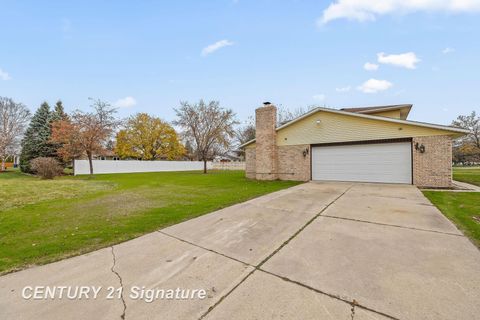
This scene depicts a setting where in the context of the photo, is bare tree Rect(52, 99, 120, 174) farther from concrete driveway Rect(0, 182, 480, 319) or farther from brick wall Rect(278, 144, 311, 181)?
concrete driveway Rect(0, 182, 480, 319)

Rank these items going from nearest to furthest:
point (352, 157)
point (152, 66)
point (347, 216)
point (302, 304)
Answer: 1. point (302, 304)
2. point (347, 216)
3. point (352, 157)
4. point (152, 66)

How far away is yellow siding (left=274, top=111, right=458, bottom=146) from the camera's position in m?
9.33

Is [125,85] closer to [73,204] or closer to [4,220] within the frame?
[73,204]

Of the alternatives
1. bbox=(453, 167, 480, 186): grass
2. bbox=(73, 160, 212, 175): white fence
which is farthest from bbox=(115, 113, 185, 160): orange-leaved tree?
bbox=(453, 167, 480, 186): grass

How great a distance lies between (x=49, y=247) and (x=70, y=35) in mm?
13142

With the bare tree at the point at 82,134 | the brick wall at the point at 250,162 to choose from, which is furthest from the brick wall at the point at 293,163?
the bare tree at the point at 82,134

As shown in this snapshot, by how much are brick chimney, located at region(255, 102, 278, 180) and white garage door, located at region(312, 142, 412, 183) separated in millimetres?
2414

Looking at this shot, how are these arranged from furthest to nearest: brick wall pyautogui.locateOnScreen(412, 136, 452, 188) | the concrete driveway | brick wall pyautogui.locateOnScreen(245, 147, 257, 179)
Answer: brick wall pyautogui.locateOnScreen(245, 147, 257, 179), brick wall pyautogui.locateOnScreen(412, 136, 452, 188), the concrete driveway

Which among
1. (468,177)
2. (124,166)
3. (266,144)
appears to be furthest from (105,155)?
(468,177)

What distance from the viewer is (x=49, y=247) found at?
118 inches

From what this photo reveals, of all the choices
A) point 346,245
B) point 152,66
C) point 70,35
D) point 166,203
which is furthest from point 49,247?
point 152,66

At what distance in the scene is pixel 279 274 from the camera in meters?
2.22

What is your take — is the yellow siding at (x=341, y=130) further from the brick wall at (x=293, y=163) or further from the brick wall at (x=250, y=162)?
the brick wall at (x=250, y=162)

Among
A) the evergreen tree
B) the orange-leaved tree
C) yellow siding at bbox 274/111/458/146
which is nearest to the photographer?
yellow siding at bbox 274/111/458/146
